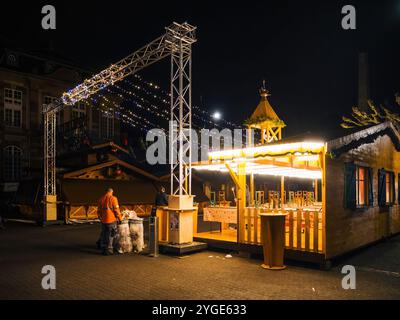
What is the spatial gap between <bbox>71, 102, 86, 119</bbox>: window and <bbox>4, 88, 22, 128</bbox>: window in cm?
439

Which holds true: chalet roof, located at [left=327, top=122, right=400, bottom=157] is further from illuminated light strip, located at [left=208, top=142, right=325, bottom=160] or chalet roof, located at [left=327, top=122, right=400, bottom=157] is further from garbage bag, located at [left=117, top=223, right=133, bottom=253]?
garbage bag, located at [left=117, top=223, right=133, bottom=253]

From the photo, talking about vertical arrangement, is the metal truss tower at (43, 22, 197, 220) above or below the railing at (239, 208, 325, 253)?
above

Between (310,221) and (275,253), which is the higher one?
(310,221)

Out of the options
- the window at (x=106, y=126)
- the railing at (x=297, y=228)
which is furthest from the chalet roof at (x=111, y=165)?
the railing at (x=297, y=228)

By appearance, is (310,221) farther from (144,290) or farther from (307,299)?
(144,290)

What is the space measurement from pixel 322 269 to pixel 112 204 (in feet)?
18.7

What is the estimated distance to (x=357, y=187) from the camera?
1128 centimetres

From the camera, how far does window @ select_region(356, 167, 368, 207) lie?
11.4 metres

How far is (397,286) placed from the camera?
705 cm

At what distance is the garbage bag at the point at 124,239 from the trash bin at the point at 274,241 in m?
4.02

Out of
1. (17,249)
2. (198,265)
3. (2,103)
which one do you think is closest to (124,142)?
(2,103)

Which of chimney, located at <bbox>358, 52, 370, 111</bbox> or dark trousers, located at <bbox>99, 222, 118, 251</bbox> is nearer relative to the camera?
dark trousers, located at <bbox>99, 222, 118, 251</bbox>

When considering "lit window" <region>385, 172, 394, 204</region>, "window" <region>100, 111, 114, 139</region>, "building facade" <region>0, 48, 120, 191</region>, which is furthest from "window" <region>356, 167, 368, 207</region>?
"window" <region>100, 111, 114, 139</region>

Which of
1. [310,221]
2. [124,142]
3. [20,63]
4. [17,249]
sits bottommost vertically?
[17,249]
